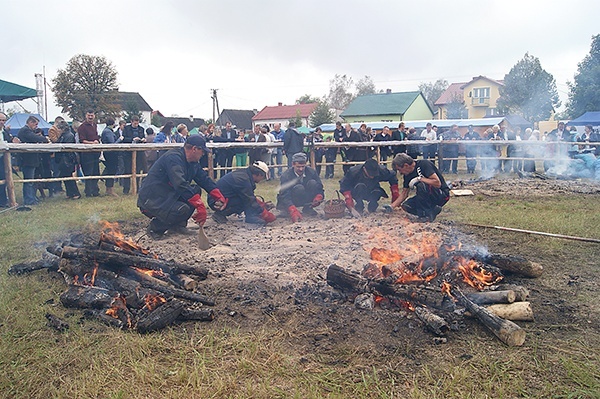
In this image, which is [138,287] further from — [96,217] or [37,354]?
[96,217]

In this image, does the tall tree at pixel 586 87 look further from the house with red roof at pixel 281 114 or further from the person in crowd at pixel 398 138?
the house with red roof at pixel 281 114

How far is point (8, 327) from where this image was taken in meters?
3.91

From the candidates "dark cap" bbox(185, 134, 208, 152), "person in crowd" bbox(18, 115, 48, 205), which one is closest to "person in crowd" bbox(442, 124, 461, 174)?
"dark cap" bbox(185, 134, 208, 152)

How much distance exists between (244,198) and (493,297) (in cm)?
467

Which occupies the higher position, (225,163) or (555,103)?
(555,103)

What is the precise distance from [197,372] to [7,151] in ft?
27.6

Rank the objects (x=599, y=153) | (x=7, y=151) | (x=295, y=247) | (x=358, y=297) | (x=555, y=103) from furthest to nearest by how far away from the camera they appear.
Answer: (x=555, y=103) → (x=599, y=153) → (x=7, y=151) → (x=295, y=247) → (x=358, y=297)

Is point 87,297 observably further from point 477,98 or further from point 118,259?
point 477,98

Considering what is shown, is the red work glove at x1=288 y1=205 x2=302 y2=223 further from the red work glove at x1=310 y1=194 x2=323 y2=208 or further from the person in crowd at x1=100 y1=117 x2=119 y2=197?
the person in crowd at x1=100 y1=117 x2=119 y2=197

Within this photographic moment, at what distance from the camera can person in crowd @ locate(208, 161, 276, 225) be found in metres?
7.88

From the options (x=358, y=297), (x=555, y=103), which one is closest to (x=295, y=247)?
(x=358, y=297)

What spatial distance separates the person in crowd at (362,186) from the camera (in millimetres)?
8508

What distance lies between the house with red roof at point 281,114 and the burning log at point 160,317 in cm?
6530

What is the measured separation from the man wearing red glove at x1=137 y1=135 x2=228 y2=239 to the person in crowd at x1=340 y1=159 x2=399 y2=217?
2575 millimetres
